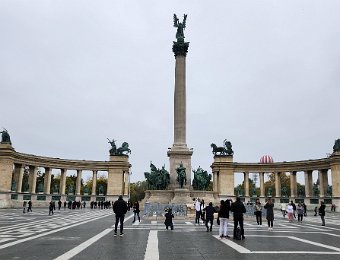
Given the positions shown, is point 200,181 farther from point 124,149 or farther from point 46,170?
point 46,170

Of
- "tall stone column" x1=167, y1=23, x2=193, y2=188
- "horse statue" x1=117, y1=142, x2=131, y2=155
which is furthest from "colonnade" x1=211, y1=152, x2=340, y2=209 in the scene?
"tall stone column" x1=167, y1=23, x2=193, y2=188

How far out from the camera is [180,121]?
184 ft

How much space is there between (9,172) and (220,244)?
230ft

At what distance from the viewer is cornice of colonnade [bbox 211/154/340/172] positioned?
7875 cm

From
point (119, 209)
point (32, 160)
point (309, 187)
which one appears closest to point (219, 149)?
point (309, 187)

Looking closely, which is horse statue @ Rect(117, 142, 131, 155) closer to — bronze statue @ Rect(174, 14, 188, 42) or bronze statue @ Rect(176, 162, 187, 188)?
bronze statue @ Rect(174, 14, 188, 42)

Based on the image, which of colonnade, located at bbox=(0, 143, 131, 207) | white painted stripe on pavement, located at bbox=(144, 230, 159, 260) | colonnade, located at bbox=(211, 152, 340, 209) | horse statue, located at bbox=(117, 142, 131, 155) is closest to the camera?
white painted stripe on pavement, located at bbox=(144, 230, 159, 260)

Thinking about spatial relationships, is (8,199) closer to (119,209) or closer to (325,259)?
(119,209)

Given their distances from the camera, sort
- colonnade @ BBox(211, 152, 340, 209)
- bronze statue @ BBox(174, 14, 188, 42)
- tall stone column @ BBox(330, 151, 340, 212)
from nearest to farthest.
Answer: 1. bronze statue @ BBox(174, 14, 188, 42)
2. tall stone column @ BBox(330, 151, 340, 212)
3. colonnade @ BBox(211, 152, 340, 209)

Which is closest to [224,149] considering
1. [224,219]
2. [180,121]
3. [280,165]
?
[280,165]

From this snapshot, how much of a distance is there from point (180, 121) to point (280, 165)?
139 feet

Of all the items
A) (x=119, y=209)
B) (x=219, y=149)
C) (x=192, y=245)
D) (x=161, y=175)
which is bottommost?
(x=192, y=245)

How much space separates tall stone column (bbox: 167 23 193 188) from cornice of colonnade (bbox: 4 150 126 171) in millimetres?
37779

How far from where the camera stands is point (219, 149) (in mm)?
89875
